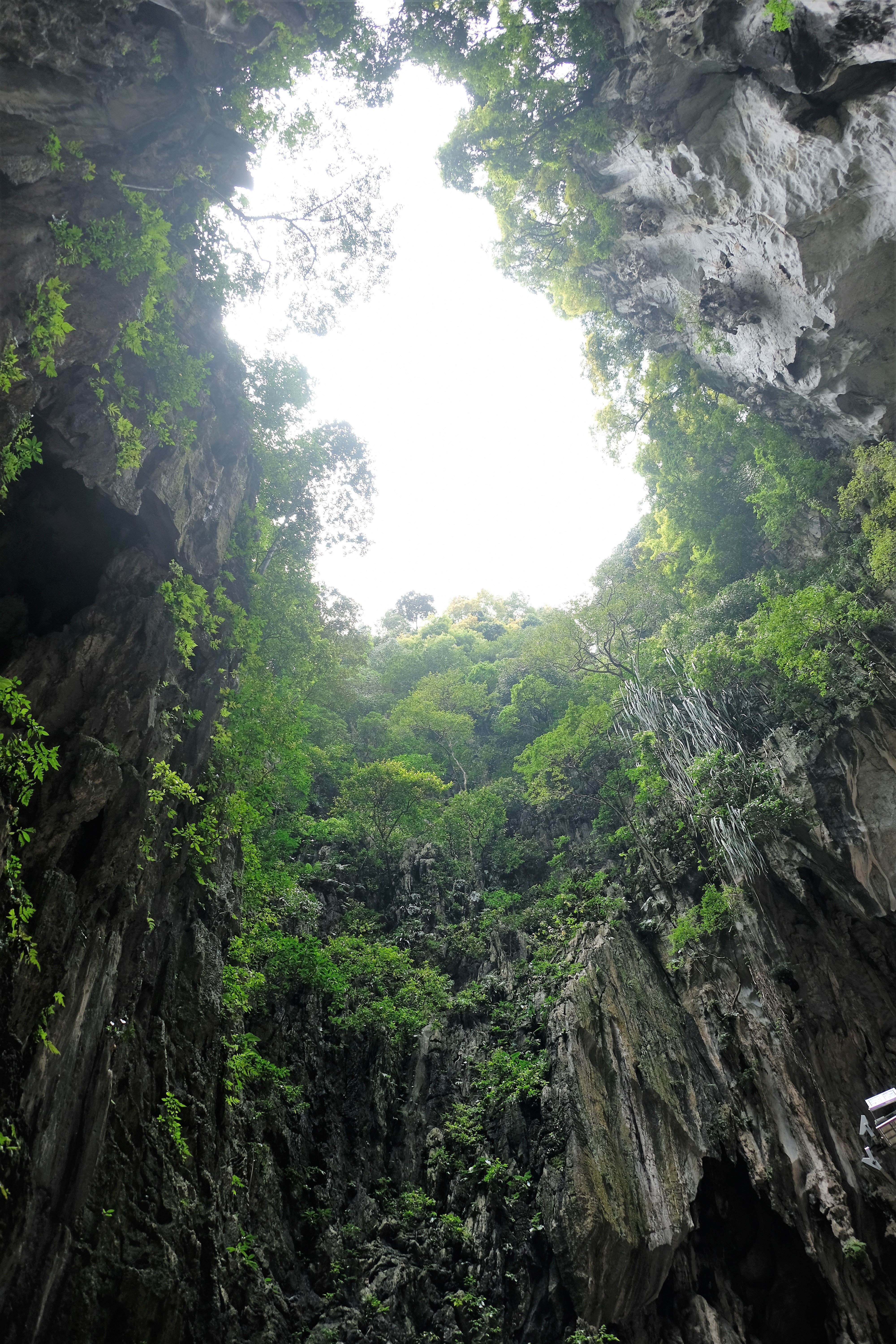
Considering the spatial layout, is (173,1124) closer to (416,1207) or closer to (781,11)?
(416,1207)

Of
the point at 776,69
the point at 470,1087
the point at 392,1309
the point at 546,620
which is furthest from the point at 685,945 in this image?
the point at 776,69

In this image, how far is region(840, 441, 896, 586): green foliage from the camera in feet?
39.5

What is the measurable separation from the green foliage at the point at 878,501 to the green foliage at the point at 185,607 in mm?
11500

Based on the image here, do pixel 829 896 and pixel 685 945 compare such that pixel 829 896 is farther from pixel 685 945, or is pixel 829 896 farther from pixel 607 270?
pixel 607 270

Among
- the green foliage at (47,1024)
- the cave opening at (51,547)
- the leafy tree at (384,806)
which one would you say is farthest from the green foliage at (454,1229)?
the cave opening at (51,547)

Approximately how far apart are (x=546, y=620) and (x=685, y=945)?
1083cm

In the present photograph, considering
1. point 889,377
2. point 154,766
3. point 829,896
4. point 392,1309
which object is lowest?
point 392,1309

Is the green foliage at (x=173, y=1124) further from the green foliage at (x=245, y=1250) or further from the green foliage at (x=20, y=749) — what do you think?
the green foliage at (x=20, y=749)

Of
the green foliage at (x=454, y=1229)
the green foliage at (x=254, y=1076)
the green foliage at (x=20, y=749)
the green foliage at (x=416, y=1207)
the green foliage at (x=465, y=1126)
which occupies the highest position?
the green foliage at (x=20, y=749)

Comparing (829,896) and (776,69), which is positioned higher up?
(776,69)

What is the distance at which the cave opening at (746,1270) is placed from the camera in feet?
35.2

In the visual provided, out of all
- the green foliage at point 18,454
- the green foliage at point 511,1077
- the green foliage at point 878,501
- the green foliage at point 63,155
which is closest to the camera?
the green foliage at point 18,454

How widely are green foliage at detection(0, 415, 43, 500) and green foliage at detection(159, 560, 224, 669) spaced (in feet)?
6.68

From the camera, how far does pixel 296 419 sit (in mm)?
14844
